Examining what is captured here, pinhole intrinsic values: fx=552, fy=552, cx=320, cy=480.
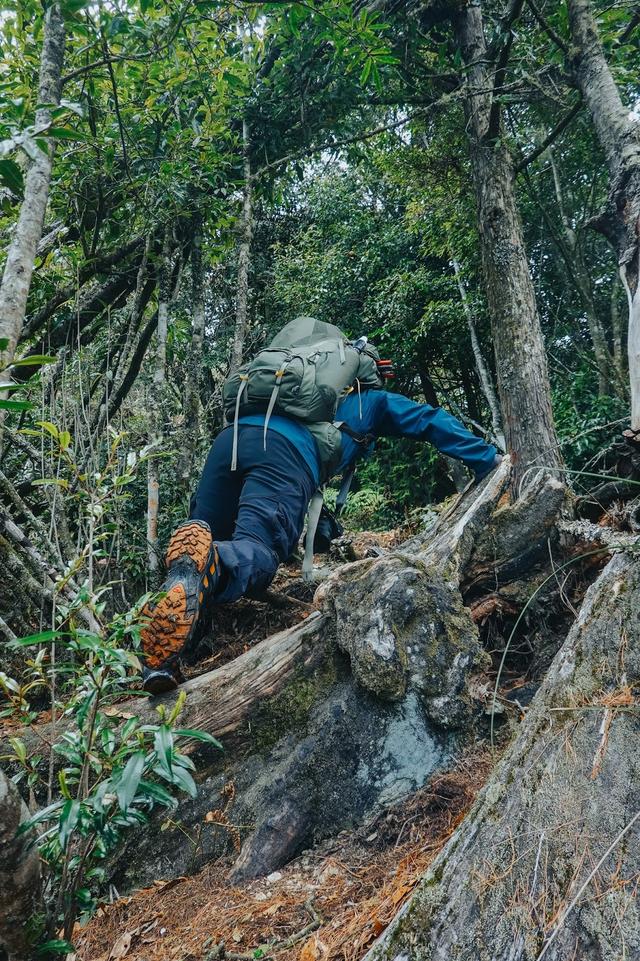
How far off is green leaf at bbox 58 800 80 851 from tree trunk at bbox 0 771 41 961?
9 centimetres

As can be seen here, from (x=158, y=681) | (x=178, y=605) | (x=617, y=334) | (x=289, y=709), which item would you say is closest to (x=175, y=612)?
(x=178, y=605)

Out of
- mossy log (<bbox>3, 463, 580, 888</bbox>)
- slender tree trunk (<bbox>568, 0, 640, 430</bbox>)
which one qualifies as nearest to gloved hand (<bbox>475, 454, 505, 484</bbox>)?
slender tree trunk (<bbox>568, 0, 640, 430</bbox>)

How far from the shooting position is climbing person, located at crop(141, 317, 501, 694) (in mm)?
2627

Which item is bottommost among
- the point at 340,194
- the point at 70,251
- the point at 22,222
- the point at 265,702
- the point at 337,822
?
the point at 337,822

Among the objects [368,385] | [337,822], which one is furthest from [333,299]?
[337,822]

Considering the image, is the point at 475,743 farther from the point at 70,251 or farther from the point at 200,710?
the point at 70,251

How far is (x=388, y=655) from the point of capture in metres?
2.51

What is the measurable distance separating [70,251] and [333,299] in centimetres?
778

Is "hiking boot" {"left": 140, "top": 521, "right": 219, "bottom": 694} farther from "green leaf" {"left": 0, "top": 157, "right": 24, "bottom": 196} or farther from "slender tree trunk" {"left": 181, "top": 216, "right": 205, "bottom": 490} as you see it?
"slender tree trunk" {"left": 181, "top": 216, "right": 205, "bottom": 490}

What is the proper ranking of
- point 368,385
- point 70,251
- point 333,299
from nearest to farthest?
1. point 368,385
2. point 70,251
3. point 333,299

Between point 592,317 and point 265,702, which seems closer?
point 265,702

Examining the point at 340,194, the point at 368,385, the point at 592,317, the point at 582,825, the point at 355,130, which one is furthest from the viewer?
the point at 340,194

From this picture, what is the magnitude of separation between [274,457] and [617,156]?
323 cm

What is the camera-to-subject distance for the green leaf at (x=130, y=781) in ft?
3.74
